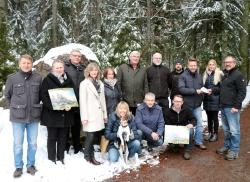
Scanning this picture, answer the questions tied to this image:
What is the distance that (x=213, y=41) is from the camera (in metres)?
17.0

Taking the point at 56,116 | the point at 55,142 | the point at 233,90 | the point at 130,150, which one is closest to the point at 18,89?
the point at 56,116

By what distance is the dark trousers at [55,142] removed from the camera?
6.75 meters

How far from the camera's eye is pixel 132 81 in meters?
7.99

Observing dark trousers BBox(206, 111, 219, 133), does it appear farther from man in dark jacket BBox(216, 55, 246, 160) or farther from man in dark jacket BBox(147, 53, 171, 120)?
man in dark jacket BBox(147, 53, 171, 120)

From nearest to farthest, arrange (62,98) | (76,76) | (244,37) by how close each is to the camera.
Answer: (62,98) → (76,76) → (244,37)

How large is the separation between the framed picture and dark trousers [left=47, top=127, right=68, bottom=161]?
7.20ft

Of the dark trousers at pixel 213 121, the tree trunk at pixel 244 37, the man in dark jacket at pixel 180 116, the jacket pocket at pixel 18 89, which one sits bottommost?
the dark trousers at pixel 213 121

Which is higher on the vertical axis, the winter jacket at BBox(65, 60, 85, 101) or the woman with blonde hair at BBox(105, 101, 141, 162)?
the winter jacket at BBox(65, 60, 85, 101)

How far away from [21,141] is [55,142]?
0.70 metres

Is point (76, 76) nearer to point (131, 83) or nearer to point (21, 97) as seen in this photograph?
point (131, 83)

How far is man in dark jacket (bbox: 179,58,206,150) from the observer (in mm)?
8164

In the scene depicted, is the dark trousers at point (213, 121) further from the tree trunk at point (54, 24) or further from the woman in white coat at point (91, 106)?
the tree trunk at point (54, 24)

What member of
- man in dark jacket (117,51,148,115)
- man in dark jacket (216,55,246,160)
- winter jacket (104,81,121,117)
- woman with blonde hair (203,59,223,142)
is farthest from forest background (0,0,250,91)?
man in dark jacket (216,55,246,160)

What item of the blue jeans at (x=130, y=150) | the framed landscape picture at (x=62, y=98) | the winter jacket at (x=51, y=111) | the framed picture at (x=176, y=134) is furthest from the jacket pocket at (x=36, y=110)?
the framed picture at (x=176, y=134)
